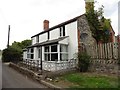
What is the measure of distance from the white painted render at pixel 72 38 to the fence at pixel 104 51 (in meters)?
2.13

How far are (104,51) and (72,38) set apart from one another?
5415 millimetres

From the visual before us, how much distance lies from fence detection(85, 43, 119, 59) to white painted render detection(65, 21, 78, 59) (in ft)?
6.97

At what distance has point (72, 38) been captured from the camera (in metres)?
21.5

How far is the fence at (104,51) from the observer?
1597 cm

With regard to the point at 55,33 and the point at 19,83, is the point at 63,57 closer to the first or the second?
the point at 55,33

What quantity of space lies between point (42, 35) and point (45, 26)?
Result: 16.9 feet

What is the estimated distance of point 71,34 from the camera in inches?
855

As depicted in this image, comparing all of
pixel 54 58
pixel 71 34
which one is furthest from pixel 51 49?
pixel 71 34

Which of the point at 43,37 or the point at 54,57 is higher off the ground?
the point at 43,37

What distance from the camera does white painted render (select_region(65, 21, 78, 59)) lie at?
20.9 meters

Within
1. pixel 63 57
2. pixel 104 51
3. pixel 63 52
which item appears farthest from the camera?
pixel 63 57

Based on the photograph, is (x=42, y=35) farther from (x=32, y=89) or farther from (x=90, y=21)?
(x=32, y=89)

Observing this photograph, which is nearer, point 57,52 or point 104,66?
point 104,66

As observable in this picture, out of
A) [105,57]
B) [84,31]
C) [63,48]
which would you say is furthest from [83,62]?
[84,31]
